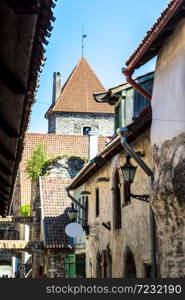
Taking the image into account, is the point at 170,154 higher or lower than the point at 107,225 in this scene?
higher

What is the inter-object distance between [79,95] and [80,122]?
2961 millimetres

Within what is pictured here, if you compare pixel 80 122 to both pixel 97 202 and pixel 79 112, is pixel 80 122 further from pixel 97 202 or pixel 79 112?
pixel 97 202

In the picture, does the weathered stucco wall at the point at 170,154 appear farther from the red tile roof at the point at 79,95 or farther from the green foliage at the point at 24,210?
the red tile roof at the point at 79,95

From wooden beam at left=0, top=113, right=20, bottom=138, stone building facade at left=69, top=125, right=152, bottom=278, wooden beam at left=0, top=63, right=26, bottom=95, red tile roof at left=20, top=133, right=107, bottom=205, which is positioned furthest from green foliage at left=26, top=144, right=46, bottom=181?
wooden beam at left=0, top=63, right=26, bottom=95

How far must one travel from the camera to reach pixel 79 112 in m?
57.3

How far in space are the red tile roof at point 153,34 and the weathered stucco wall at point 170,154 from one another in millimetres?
290

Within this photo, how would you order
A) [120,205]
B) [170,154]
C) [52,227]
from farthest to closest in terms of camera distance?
1. [52,227]
2. [120,205]
3. [170,154]

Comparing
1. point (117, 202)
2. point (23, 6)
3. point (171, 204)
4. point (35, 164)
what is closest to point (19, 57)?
point (23, 6)

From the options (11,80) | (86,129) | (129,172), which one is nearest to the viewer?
(11,80)

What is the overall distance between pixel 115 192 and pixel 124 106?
259 centimetres

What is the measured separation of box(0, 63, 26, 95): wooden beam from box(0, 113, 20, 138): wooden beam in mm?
642

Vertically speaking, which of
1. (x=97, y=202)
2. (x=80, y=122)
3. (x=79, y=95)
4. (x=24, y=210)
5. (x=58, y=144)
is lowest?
(x=97, y=202)

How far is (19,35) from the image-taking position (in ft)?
10.4

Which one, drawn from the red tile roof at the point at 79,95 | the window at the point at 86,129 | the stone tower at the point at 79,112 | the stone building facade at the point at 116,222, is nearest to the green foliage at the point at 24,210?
the stone tower at the point at 79,112
